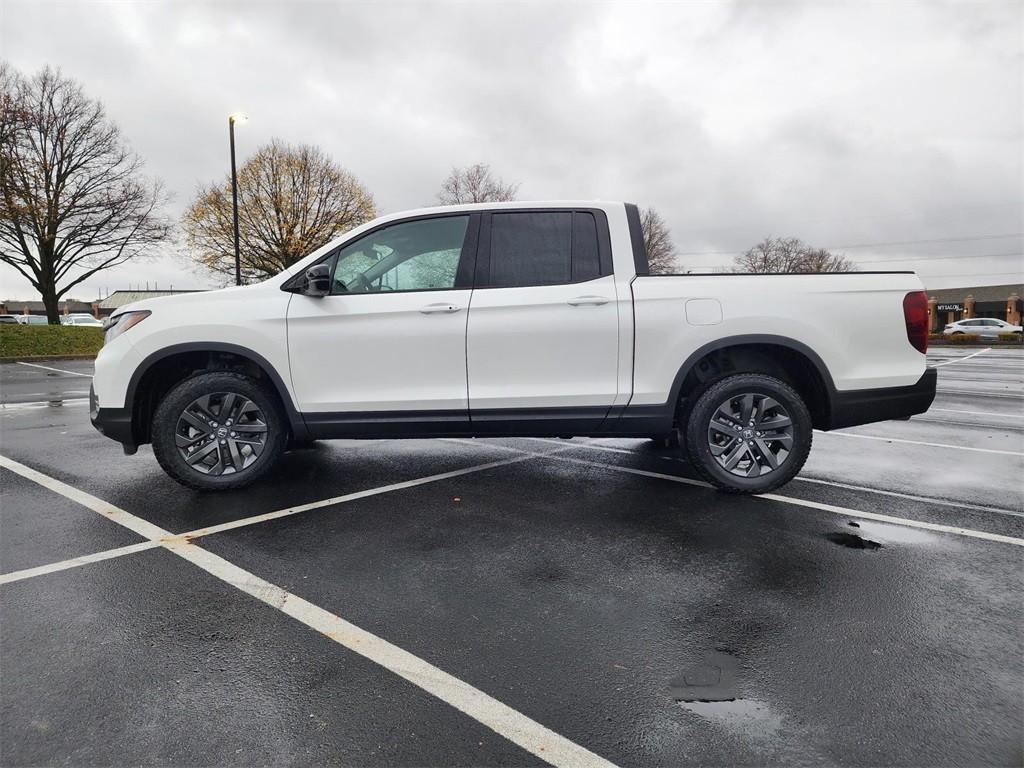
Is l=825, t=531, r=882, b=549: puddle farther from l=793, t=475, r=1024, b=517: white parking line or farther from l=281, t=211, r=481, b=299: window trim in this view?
l=281, t=211, r=481, b=299: window trim

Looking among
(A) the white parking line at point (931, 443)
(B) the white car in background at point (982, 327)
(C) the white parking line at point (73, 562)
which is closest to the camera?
(C) the white parking line at point (73, 562)

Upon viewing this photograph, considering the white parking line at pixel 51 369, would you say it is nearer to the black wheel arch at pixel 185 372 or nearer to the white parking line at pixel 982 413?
the black wheel arch at pixel 185 372

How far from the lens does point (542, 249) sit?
4.38 metres

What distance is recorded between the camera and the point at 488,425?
4.30 metres

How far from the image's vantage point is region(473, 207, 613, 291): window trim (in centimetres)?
429

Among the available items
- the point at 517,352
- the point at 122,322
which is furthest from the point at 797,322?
the point at 122,322

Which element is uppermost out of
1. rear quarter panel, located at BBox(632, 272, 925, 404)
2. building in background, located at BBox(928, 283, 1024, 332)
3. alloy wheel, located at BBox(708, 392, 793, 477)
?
building in background, located at BBox(928, 283, 1024, 332)

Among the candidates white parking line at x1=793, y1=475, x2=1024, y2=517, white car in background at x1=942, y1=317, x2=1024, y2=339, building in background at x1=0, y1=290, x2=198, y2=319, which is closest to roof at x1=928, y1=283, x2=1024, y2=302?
white car in background at x1=942, y1=317, x2=1024, y2=339

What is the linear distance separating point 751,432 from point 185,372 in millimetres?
4251

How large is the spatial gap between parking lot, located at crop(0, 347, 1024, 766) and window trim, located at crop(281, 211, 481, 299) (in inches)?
59.6

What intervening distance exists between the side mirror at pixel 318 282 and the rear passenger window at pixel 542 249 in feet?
3.72

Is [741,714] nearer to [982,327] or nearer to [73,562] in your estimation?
[73,562]

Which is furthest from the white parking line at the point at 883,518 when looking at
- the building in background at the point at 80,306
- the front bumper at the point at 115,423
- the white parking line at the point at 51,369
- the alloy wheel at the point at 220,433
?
the building in background at the point at 80,306

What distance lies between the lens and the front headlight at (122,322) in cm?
432
